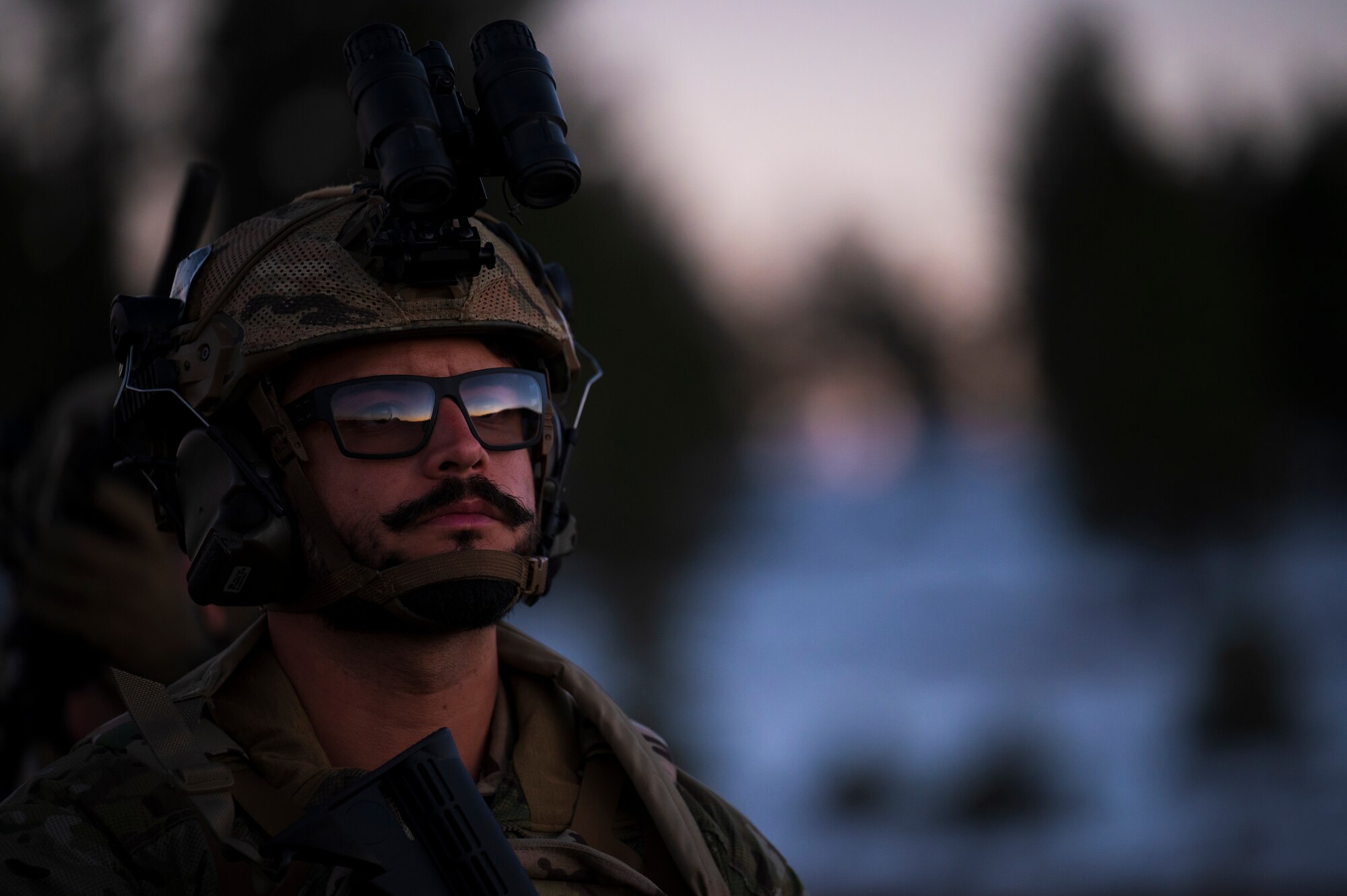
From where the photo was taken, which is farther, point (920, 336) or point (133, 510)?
point (920, 336)

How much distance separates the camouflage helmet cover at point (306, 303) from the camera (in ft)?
9.89

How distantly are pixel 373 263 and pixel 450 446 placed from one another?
47cm

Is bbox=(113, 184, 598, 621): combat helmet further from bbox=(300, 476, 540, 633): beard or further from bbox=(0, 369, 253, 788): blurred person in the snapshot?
bbox=(0, 369, 253, 788): blurred person

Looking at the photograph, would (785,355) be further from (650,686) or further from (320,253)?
(320,253)

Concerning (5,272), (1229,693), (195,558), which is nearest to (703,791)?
(195,558)

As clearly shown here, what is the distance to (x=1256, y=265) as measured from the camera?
3275 centimetres

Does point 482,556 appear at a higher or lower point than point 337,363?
lower

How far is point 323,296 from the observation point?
3.04 metres

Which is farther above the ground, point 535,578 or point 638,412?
point 638,412

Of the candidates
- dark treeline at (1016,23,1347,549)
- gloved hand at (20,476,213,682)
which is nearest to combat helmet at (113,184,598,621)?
gloved hand at (20,476,213,682)

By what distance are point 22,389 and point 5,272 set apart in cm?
203

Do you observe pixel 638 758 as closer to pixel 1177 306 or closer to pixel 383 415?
pixel 383 415

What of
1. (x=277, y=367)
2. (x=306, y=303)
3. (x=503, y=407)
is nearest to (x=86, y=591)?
(x=277, y=367)

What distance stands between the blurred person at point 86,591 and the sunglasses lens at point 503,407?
1969 mm
